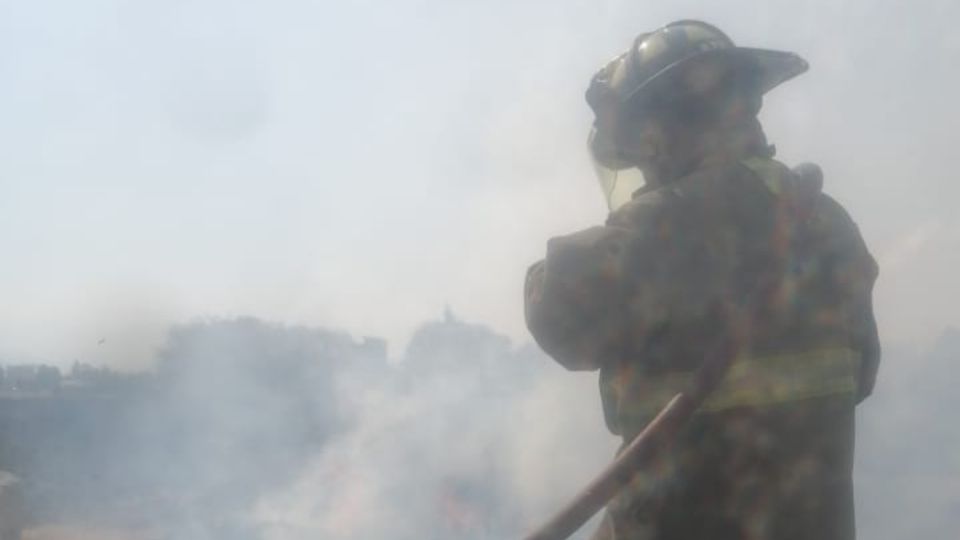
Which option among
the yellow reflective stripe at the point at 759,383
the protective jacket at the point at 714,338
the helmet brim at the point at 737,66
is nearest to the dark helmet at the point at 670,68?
the helmet brim at the point at 737,66

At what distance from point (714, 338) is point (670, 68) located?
45 centimetres

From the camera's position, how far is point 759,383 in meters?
1.71

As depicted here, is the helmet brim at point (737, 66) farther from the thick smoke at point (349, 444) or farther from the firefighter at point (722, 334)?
the thick smoke at point (349, 444)

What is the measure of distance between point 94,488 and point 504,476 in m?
7.84

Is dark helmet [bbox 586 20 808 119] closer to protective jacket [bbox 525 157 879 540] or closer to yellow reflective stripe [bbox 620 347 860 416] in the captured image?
protective jacket [bbox 525 157 879 540]

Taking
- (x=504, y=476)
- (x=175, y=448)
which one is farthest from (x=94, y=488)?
(x=504, y=476)

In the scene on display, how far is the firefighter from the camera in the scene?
168 cm

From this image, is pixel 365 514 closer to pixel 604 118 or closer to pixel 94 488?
pixel 94 488

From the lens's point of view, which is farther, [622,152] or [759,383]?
[622,152]

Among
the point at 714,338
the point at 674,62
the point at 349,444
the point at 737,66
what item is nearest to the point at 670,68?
the point at 674,62

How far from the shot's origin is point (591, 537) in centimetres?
186

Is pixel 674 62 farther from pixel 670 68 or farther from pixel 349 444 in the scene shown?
pixel 349 444

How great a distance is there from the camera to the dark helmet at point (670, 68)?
184 cm

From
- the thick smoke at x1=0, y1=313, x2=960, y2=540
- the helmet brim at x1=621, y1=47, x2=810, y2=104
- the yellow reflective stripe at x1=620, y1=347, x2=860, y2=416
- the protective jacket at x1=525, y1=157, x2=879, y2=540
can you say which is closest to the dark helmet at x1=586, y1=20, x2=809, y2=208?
the helmet brim at x1=621, y1=47, x2=810, y2=104
